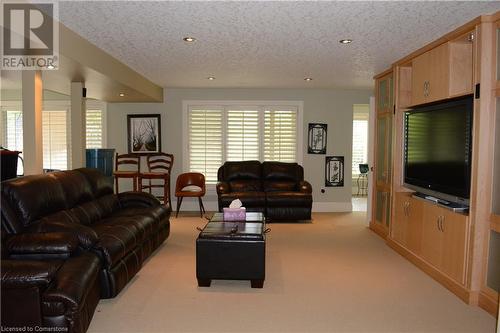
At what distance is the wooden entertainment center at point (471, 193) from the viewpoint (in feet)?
11.2

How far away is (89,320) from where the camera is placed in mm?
2979

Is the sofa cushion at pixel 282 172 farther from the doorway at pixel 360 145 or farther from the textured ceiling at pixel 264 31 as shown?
the doorway at pixel 360 145

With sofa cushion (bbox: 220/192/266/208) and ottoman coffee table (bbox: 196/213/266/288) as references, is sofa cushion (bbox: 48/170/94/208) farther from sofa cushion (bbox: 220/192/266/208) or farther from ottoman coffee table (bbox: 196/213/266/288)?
sofa cushion (bbox: 220/192/266/208)

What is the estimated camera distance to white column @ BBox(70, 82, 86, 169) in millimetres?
5762

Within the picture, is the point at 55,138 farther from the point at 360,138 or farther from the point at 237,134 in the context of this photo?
the point at 360,138

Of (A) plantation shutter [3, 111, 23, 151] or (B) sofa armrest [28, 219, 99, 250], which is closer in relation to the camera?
(B) sofa armrest [28, 219, 99, 250]

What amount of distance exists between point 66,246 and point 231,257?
1.45 meters

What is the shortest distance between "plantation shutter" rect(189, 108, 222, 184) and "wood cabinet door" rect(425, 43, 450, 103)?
4807 millimetres

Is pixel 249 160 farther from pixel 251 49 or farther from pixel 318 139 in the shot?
pixel 251 49

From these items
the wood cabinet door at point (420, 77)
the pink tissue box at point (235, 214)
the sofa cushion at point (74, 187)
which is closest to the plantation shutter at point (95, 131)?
the sofa cushion at point (74, 187)

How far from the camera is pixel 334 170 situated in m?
8.53

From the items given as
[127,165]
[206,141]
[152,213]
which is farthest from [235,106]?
[152,213]

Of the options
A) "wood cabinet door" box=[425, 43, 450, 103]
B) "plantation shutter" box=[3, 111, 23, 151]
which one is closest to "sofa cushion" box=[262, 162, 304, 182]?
"wood cabinet door" box=[425, 43, 450, 103]

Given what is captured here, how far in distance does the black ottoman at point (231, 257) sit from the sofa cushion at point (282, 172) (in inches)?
156
